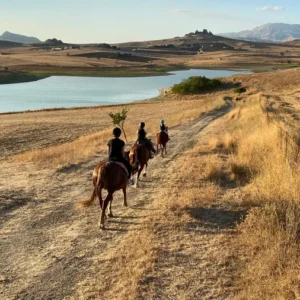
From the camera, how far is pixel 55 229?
10.3 metres

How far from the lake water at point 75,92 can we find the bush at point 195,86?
288 inches

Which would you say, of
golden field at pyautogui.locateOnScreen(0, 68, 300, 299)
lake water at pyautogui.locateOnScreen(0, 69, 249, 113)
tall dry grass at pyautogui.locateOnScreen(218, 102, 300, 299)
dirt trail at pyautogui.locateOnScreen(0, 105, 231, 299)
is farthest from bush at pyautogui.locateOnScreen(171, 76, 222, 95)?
tall dry grass at pyautogui.locateOnScreen(218, 102, 300, 299)

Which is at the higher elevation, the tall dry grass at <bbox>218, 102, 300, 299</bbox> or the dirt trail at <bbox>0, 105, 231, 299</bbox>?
the tall dry grass at <bbox>218, 102, 300, 299</bbox>

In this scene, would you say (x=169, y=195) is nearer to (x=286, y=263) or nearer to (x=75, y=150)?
(x=286, y=263)

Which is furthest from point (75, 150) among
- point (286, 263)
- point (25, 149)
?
point (286, 263)

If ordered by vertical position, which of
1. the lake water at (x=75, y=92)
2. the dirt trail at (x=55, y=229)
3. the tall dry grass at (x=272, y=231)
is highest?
the tall dry grass at (x=272, y=231)

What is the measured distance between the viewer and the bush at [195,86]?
8465 centimetres

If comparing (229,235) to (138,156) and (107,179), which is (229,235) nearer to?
(107,179)

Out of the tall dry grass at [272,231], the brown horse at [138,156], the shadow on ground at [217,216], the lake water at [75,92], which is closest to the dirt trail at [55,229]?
the brown horse at [138,156]

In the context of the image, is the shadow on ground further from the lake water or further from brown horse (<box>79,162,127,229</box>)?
the lake water

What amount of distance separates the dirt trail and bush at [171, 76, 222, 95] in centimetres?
6912

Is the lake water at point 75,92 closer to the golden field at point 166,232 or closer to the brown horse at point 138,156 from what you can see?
the brown horse at point 138,156

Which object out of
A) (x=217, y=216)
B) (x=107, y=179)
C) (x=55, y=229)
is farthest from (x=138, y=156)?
(x=55, y=229)

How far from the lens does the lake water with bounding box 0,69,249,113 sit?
7431 cm
